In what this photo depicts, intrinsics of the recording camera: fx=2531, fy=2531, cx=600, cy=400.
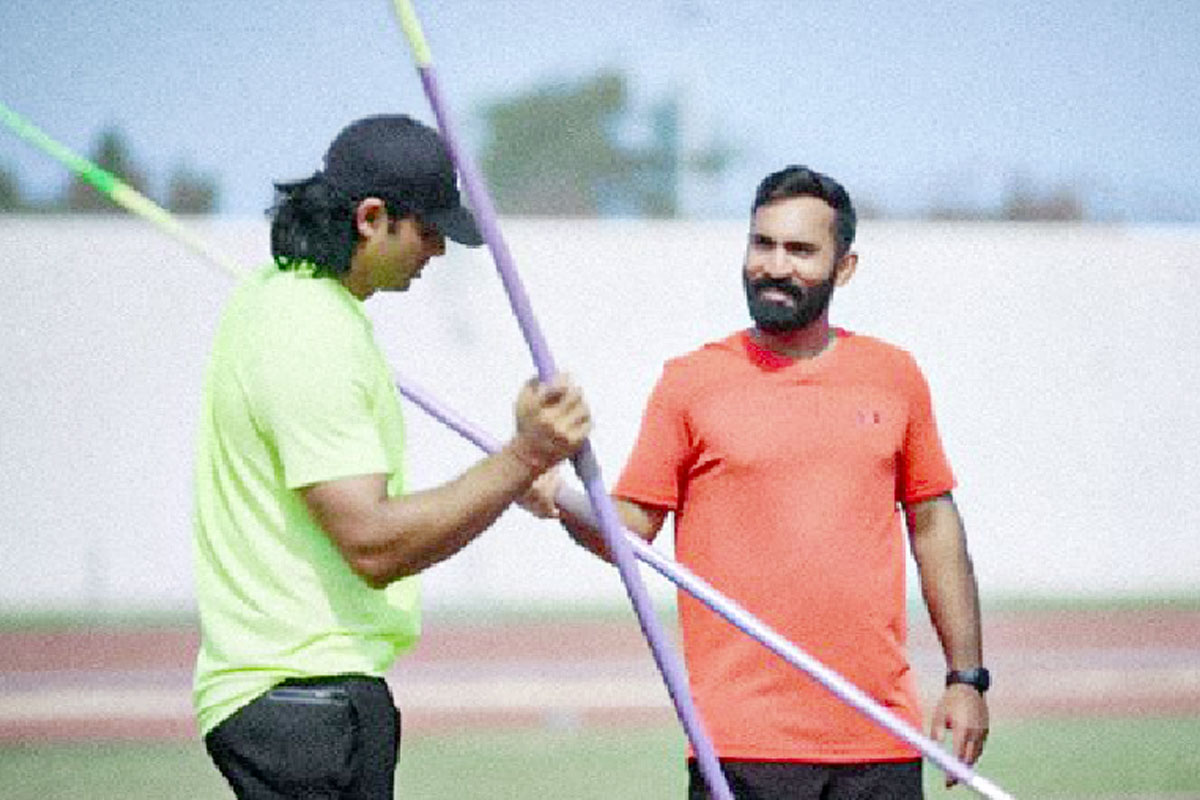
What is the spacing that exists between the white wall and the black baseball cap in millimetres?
21312

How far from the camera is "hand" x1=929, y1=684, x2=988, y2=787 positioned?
4910 millimetres

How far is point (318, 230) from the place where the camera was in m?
3.70

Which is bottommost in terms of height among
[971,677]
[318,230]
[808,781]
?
[808,781]

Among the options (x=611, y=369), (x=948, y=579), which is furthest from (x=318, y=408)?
(x=611, y=369)

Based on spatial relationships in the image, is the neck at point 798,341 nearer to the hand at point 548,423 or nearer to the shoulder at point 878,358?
the shoulder at point 878,358

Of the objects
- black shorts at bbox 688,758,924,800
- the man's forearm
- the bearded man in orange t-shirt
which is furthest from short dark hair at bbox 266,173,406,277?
the man's forearm

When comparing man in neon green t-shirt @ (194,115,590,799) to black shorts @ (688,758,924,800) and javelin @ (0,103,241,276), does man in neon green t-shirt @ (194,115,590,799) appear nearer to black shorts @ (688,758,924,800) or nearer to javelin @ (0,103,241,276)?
javelin @ (0,103,241,276)

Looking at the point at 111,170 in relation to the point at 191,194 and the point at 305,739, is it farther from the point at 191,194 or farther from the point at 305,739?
the point at 305,739

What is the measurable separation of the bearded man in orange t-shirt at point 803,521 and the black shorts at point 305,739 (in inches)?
44.7

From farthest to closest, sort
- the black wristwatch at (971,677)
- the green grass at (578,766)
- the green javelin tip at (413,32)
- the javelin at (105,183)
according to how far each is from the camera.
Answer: the green grass at (578,766), the black wristwatch at (971,677), the javelin at (105,183), the green javelin tip at (413,32)

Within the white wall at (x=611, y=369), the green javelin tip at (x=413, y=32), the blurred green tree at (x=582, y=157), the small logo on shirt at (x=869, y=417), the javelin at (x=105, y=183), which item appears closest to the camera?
the green javelin tip at (x=413, y=32)

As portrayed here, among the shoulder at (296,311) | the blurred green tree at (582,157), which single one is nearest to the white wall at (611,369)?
the blurred green tree at (582,157)

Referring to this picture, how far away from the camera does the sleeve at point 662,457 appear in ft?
15.9

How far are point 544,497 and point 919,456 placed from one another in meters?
0.77
